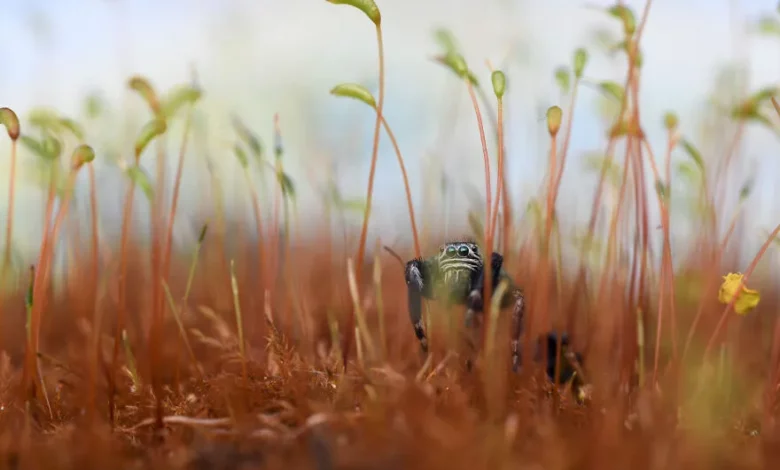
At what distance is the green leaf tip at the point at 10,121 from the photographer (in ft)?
4.94

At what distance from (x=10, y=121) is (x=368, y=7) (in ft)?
2.49

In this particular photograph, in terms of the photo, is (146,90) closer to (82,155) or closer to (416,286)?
(82,155)

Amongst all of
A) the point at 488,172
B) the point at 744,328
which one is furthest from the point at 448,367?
the point at 744,328

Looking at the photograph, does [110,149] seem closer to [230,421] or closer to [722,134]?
[230,421]

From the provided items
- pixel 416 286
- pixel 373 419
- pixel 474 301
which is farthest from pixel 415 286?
pixel 373 419

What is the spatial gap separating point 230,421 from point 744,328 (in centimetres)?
196

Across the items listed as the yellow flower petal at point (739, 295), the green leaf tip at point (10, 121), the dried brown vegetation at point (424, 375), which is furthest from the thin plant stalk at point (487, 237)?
the green leaf tip at point (10, 121)

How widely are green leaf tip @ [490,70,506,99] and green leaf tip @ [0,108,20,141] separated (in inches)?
38.2

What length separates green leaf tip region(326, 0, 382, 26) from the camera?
1.45m

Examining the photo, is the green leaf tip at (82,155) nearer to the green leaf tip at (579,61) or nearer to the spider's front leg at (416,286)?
the spider's front leg at (416,286)

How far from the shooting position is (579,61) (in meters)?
1.61

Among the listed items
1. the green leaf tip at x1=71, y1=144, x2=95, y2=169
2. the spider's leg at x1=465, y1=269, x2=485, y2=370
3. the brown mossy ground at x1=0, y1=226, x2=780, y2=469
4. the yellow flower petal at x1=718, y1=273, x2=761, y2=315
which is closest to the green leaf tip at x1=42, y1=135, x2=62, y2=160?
the green leaf tip at x1=71, y1=144, x2=95, y2=169

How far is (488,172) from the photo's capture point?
150 centimetres

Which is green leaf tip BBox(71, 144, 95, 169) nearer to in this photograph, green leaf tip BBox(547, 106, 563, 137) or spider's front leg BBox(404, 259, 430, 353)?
spider's front leg BBox(404, 259, 430, 353)
